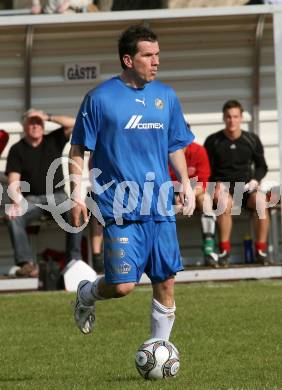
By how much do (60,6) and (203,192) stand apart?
300cm

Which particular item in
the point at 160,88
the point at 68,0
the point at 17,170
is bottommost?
the point at 17,170

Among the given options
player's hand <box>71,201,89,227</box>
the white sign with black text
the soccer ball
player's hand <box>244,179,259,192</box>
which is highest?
the white sign with black text

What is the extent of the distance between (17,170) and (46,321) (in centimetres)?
432

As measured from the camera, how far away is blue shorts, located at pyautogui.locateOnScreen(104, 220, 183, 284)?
7605 millimetres

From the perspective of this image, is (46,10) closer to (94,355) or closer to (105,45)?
(105,45)

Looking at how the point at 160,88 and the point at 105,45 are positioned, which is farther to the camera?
the point at 105,45

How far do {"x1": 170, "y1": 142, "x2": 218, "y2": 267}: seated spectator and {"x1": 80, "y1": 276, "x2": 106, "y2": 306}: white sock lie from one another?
6937 millimetres

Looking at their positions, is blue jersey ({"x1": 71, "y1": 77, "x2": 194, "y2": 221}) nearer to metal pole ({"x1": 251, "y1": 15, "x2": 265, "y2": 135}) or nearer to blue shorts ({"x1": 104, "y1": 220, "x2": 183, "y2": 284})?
blue shorts ({"x1": 104, "y1": 220, "x2": 183, "y2": 284})

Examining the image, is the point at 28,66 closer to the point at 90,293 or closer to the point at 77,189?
the point at 90,293

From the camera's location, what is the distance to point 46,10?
1580 centimetres

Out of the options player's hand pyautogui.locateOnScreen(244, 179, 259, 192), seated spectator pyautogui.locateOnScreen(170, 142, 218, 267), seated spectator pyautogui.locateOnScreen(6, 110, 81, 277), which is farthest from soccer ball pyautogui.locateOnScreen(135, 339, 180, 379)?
player's hand pyautogui.locateOnScreen(244, 179, 259, 192)

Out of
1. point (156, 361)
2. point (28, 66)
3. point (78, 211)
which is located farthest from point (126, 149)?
point (28, 66)

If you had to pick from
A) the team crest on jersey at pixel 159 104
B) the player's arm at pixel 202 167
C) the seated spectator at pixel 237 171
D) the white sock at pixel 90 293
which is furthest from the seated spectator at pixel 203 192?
the team crest on jersey at pixel 159 104

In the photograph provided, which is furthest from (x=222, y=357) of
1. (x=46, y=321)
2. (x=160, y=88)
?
(x=46, y=321)
